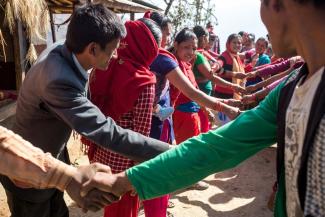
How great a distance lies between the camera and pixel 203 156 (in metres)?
1.62

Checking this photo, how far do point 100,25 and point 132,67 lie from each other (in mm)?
579

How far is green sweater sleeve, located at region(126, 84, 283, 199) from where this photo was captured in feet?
5.11

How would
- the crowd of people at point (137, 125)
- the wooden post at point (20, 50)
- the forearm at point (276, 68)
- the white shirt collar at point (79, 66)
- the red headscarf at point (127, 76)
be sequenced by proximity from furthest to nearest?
the forearm at point (276, 68) → the wooden post at point (20, 50) → the red headscarf at point (127, 76) → the white shirt collar at point (79, 66) → the crowd of people at point (137, 125)

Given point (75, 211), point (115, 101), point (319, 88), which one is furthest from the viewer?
point (75, 211)

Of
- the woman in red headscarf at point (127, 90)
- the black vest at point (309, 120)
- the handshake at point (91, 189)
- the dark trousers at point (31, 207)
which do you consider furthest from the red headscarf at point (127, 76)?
the black vest at point (309, 120)

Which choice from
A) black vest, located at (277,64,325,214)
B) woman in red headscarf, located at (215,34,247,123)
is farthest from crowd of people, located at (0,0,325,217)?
woman in red headscarf, located at (215,34,247,123)

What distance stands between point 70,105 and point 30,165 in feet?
1.17

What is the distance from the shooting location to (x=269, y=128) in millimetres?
1514

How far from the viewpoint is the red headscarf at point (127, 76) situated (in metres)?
2.70

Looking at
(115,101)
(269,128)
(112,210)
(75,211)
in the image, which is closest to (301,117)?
(269,128)

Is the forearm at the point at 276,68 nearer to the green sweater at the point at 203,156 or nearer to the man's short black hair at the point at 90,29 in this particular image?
the man's short black hair at the point at 90,29

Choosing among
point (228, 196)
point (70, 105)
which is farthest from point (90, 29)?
point (228, 196)

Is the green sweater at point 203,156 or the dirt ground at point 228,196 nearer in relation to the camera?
the green sweater at point 203,156

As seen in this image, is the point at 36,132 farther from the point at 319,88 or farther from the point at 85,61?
the point at 319,88
